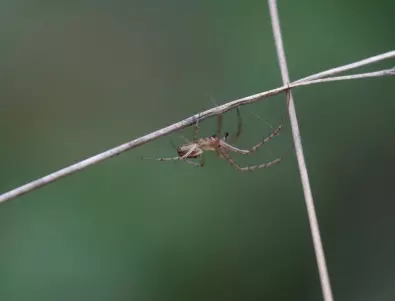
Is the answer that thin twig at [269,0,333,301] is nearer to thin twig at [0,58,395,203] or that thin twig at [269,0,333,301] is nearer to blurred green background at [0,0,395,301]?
thin twig at [0,58,395,203]

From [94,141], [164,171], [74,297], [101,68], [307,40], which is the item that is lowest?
[74,297]

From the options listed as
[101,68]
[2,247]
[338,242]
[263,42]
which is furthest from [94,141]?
[338,242]

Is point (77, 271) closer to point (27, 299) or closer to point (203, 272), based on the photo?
point (27, 299)

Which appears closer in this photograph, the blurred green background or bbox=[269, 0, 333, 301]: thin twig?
bbox=[269, 0, 333, 301]: thin twig

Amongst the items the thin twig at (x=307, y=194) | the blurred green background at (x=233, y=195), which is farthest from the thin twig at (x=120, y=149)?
the blurred green background at (x=233, y=195)

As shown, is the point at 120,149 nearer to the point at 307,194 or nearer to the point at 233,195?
the point at 307,194

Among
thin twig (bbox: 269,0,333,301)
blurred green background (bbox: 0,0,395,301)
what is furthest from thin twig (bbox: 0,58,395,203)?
blurred green background (bbox: 0,0,395,301)

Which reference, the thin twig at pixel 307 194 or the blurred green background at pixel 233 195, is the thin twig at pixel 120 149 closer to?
the thin twig at pixel 307 194

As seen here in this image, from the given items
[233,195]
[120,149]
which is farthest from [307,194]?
[233,195]
